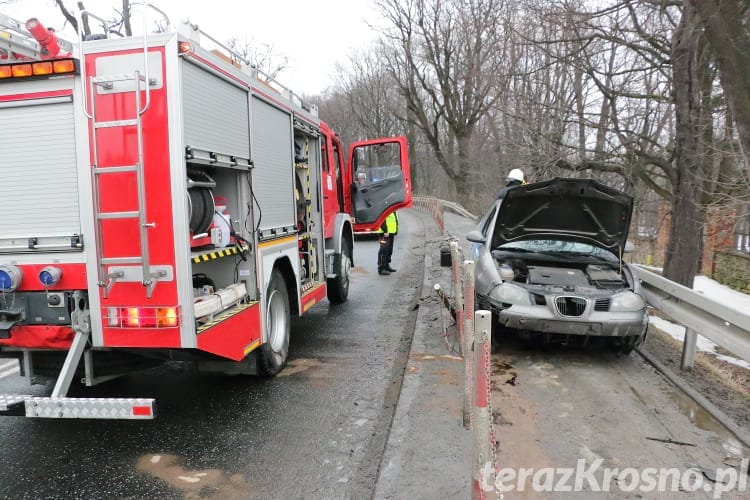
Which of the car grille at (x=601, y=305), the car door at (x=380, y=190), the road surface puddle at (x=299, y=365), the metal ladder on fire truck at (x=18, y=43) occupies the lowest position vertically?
the road surface puddle at (x=299, y=365)

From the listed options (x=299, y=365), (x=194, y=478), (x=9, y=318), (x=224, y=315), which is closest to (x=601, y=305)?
(x=299, y=365)

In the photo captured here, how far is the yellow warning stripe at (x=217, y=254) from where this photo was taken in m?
3.78

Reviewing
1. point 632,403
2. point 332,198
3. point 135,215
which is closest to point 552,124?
point 332,198

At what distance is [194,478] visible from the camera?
3.40 metres

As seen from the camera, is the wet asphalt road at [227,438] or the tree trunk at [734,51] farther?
the tree trunk at [734,51]

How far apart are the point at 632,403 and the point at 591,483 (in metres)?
1.46

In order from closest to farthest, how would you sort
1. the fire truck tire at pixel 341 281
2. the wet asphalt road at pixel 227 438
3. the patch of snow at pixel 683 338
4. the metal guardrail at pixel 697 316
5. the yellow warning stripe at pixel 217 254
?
the wet asphalt road at pixel 227 438 → the yellow warning stripe at pixel 217 254 → the metal guardrail at pixel 697 316 → the patch of snow at pixel 683 338 → the fire truck tire at pixel 341 281

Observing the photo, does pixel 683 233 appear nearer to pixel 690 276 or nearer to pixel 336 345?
pixel 690 276

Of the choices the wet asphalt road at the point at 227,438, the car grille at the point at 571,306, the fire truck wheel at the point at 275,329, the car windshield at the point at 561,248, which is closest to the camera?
the wet asphalt road at the point at 227,438

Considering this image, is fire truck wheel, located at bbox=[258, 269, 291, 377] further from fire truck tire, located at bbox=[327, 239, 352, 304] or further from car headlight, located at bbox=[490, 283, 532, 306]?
fire truck tire, located at bbox=[327, 239, 352, 304]

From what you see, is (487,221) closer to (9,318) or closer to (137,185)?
(137,185)

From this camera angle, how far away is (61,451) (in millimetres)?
3775

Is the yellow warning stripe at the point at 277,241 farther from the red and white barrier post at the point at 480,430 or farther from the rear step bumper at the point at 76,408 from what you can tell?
the red and white barrier post at the point at 480,430

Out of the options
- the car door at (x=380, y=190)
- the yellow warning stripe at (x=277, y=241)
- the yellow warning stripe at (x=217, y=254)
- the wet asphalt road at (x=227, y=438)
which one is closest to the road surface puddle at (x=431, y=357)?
the wet asphalt road at (x=227, y=438)
